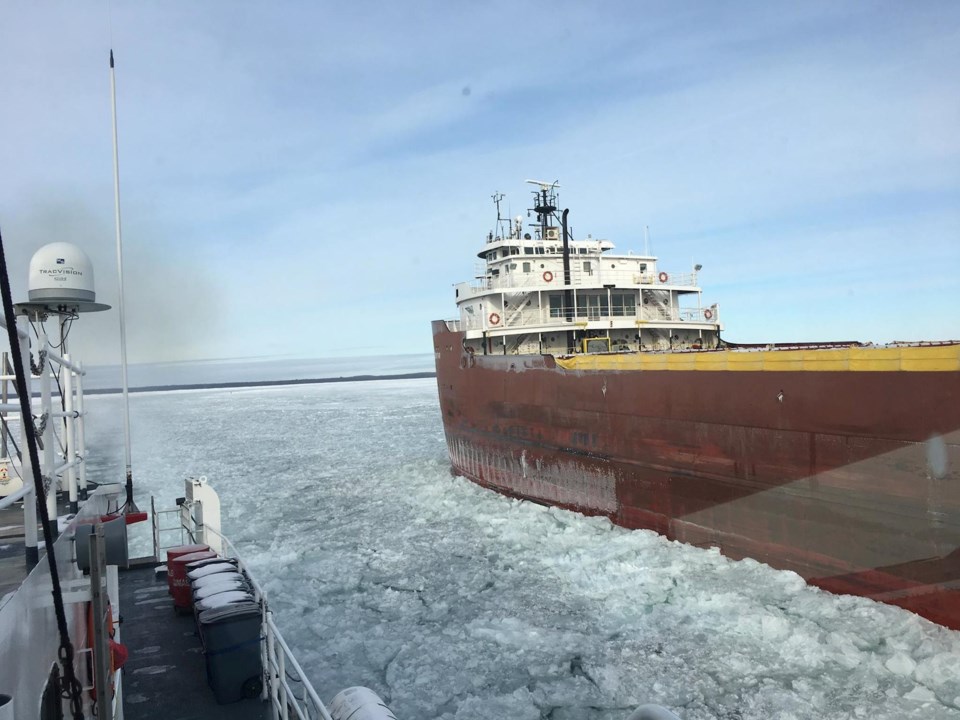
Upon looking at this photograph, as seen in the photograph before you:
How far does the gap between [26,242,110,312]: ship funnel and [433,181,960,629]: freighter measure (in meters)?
9.75

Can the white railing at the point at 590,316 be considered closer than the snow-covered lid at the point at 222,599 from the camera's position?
No

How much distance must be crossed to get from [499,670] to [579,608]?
2186 mm

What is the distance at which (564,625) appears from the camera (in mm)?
9320

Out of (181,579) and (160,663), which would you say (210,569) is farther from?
(160,663)

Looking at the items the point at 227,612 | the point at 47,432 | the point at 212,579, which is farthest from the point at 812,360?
the point at 47,432

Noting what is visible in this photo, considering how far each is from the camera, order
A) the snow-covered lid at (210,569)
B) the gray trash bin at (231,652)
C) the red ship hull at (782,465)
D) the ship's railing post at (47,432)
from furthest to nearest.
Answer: the red ship hull at (782,465) < the snow-covered lid at (210,569) < the gray trash bin at (231,652) < the ship's railing post at (47,432)

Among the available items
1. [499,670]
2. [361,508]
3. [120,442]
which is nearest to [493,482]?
[361,508]

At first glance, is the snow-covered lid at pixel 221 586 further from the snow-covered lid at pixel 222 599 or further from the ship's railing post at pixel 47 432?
the ship's railing post at pixel 47 432

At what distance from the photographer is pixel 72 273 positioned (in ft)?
26.4

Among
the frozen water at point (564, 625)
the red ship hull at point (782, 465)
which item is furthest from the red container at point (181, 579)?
the red ship hull at point (782, 465)

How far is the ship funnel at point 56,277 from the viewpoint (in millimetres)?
7902

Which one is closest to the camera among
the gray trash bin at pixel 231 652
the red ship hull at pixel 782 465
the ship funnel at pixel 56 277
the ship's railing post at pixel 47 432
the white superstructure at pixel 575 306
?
the ship's railing post at pixel 47 432

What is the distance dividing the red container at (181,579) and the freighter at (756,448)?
27.5ft

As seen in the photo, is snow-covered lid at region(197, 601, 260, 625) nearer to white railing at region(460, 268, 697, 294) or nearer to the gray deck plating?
the gray deck plating
